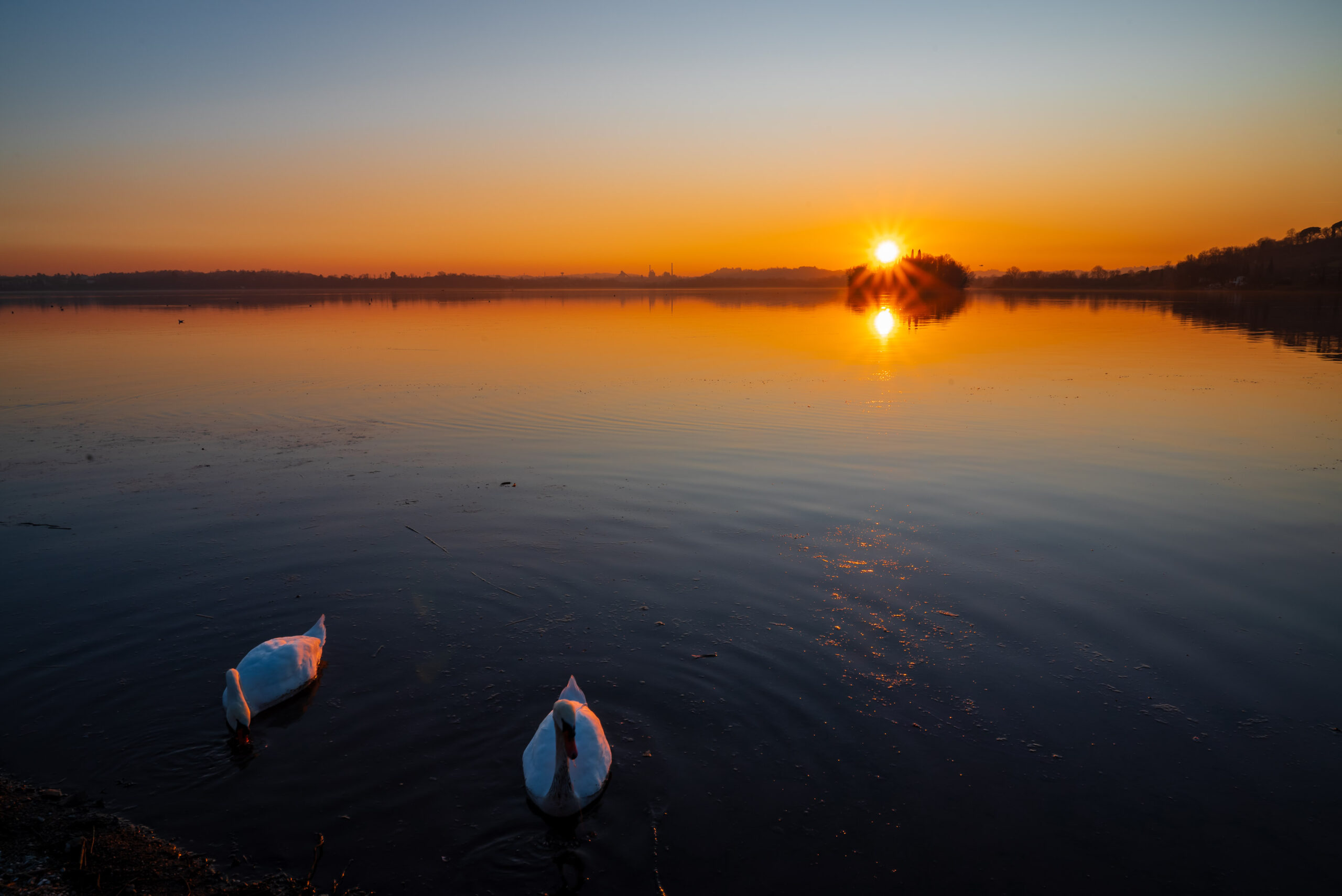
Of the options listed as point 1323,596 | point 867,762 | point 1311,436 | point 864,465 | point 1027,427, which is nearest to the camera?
point 867,762

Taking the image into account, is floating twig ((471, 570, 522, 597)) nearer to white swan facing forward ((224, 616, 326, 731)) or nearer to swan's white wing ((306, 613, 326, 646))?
swan's white wing ((306, 613, 326, 646))

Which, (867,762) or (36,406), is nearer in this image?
(867,762)

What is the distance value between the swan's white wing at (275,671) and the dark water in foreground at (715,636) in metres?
0.21

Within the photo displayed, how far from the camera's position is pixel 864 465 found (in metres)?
15.0

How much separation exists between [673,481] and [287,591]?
6730mm

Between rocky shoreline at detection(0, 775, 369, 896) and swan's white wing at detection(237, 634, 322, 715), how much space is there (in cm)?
146

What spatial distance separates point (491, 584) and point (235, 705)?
3461 millimetres

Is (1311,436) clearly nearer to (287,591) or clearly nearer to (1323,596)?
(1323,596)

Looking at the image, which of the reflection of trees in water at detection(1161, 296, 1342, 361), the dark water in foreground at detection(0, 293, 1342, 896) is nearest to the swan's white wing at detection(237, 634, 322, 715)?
the dark water in foreground at detection(0, 293, 1342, 896)

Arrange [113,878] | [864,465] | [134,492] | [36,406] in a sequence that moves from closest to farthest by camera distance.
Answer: [113,878], [134,492], [864,465], [36,406]

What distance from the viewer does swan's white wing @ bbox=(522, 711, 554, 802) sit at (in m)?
5.83

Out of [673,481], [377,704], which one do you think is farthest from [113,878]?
[673,481]

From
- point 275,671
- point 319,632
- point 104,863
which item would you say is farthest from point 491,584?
point 104,863

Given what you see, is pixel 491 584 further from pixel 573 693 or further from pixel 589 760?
pixel 589 760
